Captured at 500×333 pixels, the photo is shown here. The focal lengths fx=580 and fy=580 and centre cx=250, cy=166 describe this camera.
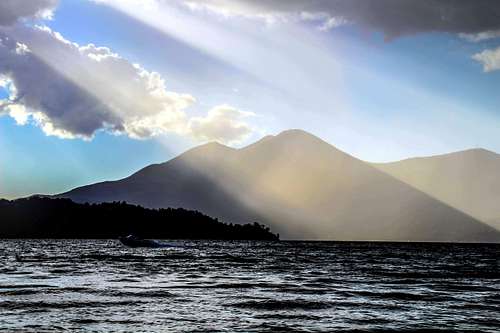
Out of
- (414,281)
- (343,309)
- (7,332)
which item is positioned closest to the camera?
(7,332)

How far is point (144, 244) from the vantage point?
6801 inches

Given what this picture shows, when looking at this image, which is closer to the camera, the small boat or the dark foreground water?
the dark foreground water

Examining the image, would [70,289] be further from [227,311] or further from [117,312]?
[227,311]

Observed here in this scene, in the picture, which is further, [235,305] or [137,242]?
[137,242]

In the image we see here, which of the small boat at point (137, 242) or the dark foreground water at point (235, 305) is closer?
the dark foreground water at point (235, 305)

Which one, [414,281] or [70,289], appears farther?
[414,281]

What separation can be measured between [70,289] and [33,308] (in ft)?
38.4

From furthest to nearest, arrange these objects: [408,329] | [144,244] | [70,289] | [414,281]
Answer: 1. [144,244]
2. [414,281]
3. [70,289]
4. [408,329]

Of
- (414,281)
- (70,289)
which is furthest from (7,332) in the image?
(414,281)

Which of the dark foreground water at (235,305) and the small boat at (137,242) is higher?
the small boat at (137,242)

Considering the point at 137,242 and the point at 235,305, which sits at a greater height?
the point at 137,242

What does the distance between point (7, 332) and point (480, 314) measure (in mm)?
26477

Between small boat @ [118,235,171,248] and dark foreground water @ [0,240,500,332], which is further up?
small boat @ [118,235,171,248]

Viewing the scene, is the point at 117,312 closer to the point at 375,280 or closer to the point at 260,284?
the point at 260,284
